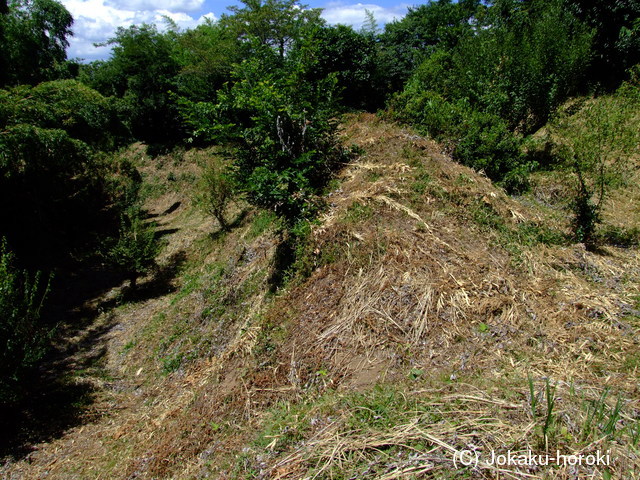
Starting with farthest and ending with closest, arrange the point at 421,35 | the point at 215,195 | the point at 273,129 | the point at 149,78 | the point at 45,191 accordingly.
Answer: the point at 421,35 → the point at 149,78 → the point at 45,191 → the point at 215,195 → the point at 273,129

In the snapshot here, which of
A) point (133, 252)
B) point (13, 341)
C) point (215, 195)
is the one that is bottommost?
point (13, 341)

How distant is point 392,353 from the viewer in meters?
3.86

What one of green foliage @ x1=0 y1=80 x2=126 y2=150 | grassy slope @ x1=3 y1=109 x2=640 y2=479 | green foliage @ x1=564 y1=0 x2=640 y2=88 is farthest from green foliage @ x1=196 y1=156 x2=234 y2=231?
green foliage @ x1=564 y1=0 x2=640 y2=88

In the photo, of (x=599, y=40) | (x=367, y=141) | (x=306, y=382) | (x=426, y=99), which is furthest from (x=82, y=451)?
(x=599, y=40)

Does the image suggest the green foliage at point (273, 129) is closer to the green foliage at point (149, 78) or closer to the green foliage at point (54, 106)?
the green foliage at point (54, 106)

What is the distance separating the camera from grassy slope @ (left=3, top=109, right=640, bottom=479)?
2668 millimetres

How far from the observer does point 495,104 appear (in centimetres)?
875

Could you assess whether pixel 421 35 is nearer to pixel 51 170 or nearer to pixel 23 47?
pixel 23 47

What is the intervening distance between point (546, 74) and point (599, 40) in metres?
4.99

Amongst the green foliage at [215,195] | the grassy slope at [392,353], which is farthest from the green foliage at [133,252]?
the grassy slope at [392,353]

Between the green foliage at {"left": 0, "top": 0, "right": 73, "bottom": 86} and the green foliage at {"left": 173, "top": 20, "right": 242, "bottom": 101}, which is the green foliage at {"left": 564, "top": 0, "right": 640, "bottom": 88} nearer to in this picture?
the green foliage at {"left": 173, "top": 20, "right": 242, "bottom": 101}

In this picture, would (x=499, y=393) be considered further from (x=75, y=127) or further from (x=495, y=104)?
(x=75, y=127)

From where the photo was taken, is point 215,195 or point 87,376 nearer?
point 87,376

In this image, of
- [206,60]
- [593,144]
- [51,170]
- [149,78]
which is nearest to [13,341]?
[51,170]
